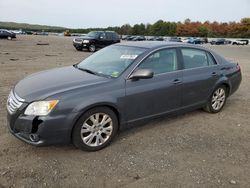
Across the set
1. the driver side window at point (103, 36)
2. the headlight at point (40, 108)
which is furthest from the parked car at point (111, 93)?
the driver side window at point (103, 36)

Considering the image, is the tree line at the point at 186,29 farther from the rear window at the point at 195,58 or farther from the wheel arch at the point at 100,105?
the wheel arch at the point at 100,105

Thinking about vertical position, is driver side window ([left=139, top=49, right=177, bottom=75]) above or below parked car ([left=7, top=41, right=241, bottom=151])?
above

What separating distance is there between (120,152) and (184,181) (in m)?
1.08

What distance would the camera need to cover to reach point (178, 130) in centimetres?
506

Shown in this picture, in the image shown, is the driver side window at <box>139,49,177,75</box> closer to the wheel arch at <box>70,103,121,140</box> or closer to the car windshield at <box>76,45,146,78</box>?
the car windshield at <box>76,45,146,78</box>

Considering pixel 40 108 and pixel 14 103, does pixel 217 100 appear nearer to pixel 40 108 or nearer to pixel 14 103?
pixel 40 108

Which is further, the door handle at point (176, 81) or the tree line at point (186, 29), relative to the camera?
the tree line at point (186, 29)

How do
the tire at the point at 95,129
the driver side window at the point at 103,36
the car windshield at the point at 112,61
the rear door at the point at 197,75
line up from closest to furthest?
the tire at the point at 95,129, the car windshield at the point at 112,61, the rear door at the point at 197,75, the driver side window at the point at 103,36

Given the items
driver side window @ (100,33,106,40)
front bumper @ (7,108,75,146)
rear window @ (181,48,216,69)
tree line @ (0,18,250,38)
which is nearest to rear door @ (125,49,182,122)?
rear window @ (181,48,216,69)

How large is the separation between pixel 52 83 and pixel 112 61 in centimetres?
121

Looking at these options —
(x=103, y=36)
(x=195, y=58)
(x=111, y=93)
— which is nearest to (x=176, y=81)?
(x=195, y=58)

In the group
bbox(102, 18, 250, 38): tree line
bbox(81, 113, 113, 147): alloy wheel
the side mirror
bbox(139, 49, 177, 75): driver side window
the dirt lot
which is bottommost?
the dirt lot

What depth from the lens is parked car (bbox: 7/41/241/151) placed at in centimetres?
377

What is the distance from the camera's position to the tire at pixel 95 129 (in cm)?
397
